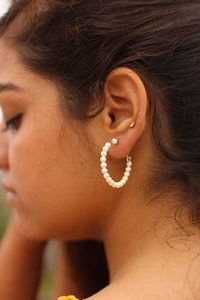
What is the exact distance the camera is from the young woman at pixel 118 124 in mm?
1260

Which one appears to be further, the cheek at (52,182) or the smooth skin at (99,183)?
the cheek at (52,182)

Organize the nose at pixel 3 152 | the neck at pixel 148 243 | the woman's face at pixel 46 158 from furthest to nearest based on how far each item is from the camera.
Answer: the nose at pixel 3 152, the woman's face at pixel 46 158, the neck at pixel 148 243

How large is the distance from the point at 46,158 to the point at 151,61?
323 millimetres

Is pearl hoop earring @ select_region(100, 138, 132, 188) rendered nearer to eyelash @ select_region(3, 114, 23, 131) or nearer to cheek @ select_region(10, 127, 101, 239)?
cheek @ select_region(10, 127, 101, 239)

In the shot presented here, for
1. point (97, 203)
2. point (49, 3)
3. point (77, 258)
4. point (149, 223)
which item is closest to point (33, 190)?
point (97, 203)

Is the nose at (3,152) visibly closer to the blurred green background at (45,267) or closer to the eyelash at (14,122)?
the eyelash at (14,122)

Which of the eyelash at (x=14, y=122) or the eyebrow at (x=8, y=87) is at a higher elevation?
the eyebrow at (x=8, y=87)

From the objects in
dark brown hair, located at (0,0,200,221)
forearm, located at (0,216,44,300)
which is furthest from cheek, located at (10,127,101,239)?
forearm, located at (0,216,44,300)

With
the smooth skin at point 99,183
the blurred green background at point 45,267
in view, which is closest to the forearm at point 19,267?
the smooth skin at point 99,183

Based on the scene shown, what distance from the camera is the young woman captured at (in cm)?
126

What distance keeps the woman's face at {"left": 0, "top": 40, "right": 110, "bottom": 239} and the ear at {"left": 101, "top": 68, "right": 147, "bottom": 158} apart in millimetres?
73

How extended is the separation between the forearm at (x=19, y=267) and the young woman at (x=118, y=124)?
589 mm

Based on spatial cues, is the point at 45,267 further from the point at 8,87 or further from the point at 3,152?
the point at 8,87

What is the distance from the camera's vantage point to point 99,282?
2.00m
